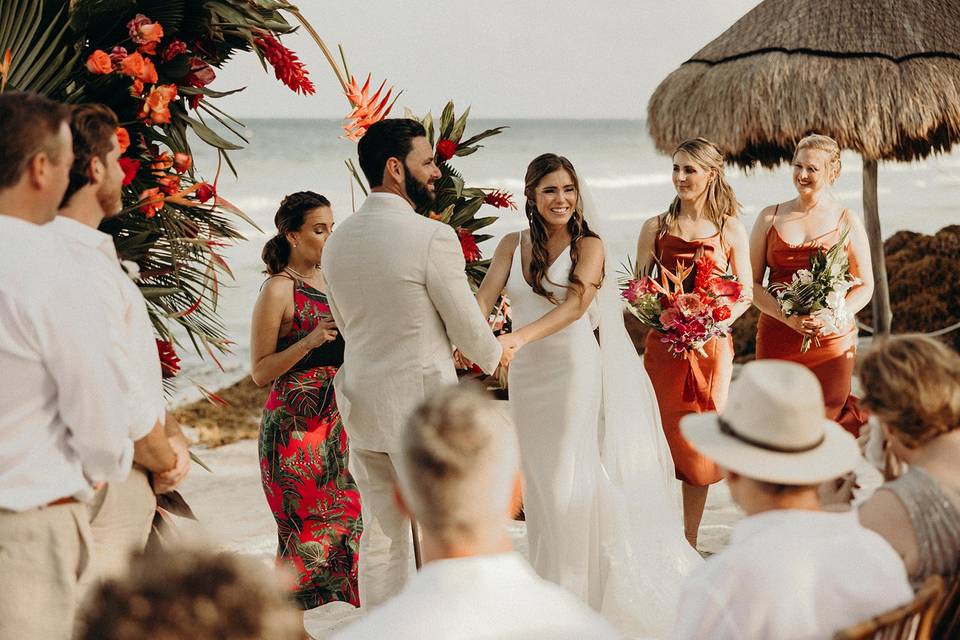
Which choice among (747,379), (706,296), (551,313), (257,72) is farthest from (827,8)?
(257,72)

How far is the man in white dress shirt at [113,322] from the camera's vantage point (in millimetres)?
2594

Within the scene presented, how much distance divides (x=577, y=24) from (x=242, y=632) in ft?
108

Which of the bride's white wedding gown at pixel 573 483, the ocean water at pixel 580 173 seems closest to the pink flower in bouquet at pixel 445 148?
the bride's white wedding gown at pixel 573 483

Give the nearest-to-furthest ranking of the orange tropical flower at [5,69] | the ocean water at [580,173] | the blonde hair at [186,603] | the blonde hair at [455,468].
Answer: the blonde hair at [186,603], the blonde hair at [455,468], the orange tropical flower at [5,69], the ocean water at [580,173]

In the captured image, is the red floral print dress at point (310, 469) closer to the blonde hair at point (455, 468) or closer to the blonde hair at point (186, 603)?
the blonde hair at point (455, 468)

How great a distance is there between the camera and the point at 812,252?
5637mm

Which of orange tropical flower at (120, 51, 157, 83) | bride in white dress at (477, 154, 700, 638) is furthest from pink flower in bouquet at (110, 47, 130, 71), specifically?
bride in white dress at (477, 154, 700, 638)

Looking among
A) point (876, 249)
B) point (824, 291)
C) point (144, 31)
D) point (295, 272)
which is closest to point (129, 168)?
point (144, 31)

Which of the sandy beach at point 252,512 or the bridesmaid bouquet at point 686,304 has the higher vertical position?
the bridesmaid bouquet at point 686,304

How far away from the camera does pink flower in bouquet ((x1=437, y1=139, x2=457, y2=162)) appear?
4578 mm

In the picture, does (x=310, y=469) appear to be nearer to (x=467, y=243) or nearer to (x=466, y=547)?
(x=467, y=243)

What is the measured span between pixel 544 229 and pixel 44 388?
9.46 ft

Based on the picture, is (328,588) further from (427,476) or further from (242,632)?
(242,632)

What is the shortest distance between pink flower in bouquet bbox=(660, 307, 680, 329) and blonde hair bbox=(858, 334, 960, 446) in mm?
2740
